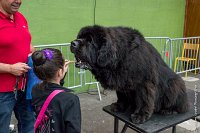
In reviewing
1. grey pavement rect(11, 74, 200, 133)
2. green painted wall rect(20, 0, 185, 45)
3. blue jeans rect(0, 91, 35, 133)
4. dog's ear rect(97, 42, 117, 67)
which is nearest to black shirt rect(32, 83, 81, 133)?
dog's ear rect(97, 42, 117, 67)

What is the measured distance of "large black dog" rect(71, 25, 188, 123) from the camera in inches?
88.0

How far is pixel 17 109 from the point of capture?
2959 millimetres

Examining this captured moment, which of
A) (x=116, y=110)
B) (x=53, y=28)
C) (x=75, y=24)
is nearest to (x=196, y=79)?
(x=75, y=24)

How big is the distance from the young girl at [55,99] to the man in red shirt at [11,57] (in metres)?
0.47

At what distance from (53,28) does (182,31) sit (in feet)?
15.8

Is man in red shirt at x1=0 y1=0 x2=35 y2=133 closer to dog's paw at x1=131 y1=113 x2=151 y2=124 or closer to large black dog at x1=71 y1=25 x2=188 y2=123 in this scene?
large black dog at x1=71 y1=25 x2=188 y2=123

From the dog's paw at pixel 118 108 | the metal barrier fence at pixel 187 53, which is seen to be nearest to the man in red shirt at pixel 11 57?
the dog's paw at pixel 118 108

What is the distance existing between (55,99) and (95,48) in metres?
0.57

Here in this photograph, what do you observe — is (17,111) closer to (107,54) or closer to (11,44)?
(11,44)

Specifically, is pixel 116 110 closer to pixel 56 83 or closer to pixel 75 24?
pixel 56 83

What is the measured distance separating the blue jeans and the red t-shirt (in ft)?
0.36

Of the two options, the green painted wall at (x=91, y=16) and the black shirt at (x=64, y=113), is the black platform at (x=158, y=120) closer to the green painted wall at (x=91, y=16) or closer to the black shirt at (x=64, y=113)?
the black shirt at (x=64, y=113)

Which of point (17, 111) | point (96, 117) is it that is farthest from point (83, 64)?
point (96, 117)

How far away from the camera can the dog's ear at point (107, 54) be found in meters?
2.22
